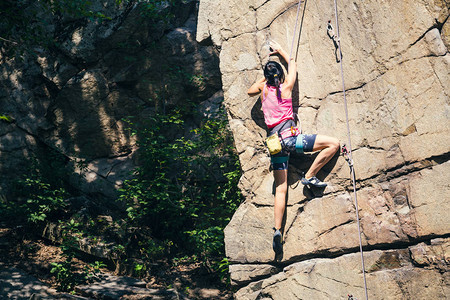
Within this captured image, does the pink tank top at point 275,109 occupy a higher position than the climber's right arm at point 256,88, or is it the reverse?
the climber's right arm at point 256,88

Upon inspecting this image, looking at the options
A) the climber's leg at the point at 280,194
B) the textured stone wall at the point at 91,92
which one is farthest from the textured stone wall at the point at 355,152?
the textured stone wall at the point at 91,92

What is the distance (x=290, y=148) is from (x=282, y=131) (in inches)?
8.0

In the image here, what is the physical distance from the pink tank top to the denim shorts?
0.86ft

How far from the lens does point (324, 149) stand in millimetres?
4461

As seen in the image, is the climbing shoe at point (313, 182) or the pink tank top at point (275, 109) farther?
the pink tank top at point (275, 109)

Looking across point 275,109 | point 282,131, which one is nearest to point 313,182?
point 282,131

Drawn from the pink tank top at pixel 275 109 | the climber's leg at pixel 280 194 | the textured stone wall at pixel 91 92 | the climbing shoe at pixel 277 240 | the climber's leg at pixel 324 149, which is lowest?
the climbing shoe at pixel 277 240

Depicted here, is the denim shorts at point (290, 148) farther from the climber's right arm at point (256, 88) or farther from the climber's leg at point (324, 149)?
the climber's right arm at point (256, 88)

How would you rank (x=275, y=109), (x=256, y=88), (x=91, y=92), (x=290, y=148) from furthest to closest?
(x=91, y=92) < (x=256, y=88) < (x=275, y=109) < (x=290, y=148)

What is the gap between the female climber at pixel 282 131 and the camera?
451cm

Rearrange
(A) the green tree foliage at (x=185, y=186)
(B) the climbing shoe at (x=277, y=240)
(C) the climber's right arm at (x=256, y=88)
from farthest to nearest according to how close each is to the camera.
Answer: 1. (A) the green tree foliage at (x=185, y=186)
2. (C) the climber's right arm at (x=256, y=88)
3. (B) the climbing shoe at (x=277, y=240)

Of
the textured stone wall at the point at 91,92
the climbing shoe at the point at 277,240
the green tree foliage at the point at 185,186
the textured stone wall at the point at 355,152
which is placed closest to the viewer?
the textured stone wall at the point at 355,152

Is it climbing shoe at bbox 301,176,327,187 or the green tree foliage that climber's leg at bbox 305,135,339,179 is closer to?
→ climbing shoe at bbox 301,176,327,187

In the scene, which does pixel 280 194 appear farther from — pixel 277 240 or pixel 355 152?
pixel 355 152
